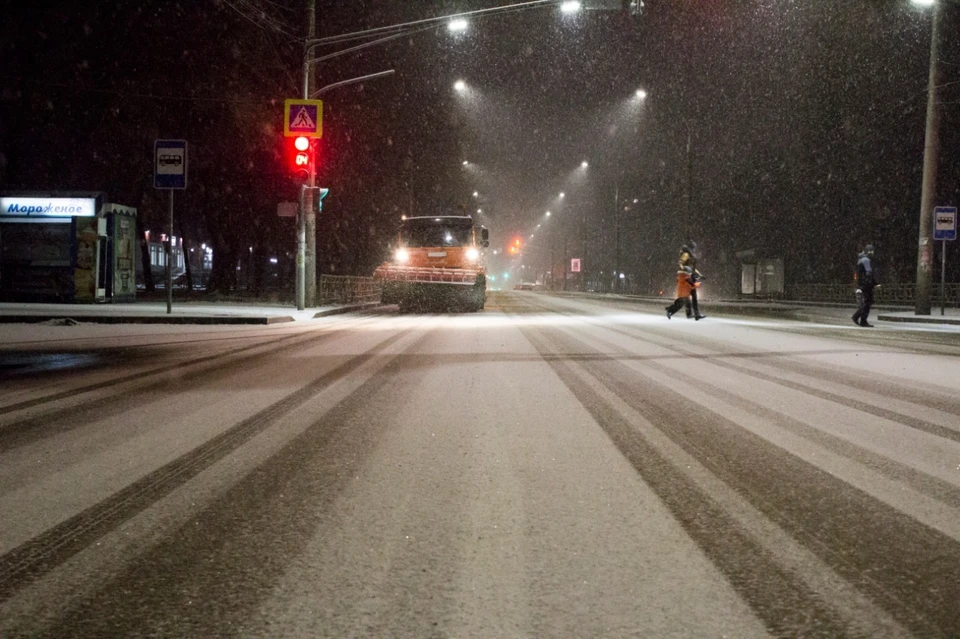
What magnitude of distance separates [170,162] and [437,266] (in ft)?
35.1

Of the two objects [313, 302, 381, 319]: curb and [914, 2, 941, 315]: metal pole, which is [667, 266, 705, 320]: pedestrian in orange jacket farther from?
[313, 302, 381, 319]: curb

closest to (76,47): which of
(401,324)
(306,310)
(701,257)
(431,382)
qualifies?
(306,310)

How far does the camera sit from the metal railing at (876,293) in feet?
117

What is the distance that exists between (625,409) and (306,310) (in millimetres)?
17614

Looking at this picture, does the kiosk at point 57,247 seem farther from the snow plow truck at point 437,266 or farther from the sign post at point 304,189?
the snow plow truck at point 437,266

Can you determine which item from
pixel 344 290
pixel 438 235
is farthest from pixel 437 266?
pixel 344 290

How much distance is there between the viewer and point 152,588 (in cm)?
281

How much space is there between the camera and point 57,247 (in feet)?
83.6

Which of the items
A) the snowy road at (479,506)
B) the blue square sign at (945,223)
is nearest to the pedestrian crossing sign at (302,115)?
the snowy road at (479,506)

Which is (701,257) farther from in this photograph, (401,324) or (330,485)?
(330,485)

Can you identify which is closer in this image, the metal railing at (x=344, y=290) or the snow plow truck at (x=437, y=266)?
the snow plow truck at (x=437, y=266)

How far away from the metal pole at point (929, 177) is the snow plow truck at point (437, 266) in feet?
43.5

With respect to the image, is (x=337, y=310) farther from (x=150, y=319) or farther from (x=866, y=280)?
(x=866, y=280)

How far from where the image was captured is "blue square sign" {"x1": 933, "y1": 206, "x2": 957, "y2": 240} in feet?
72.4
